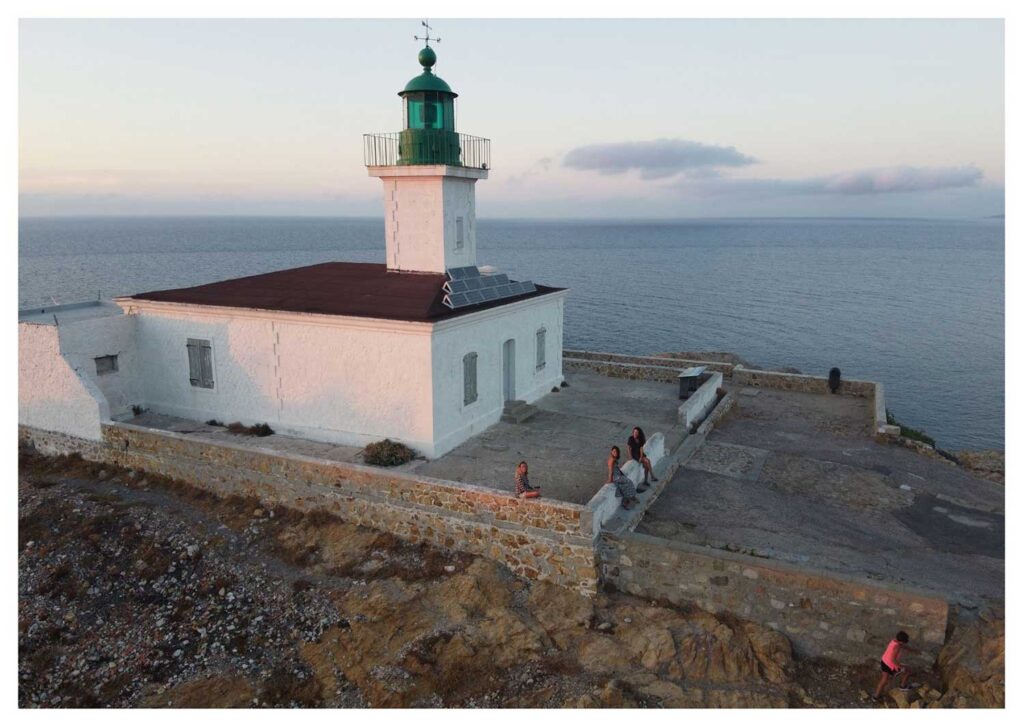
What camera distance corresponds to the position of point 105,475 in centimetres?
1520

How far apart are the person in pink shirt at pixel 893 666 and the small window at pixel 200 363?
1478 cm

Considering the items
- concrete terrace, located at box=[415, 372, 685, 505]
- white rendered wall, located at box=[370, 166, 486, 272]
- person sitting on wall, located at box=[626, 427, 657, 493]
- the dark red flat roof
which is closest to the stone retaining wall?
concrete terrace, located at box=[415, 372, 685, 505]

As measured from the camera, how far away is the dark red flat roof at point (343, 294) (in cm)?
1459

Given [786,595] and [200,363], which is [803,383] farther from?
[200,363]

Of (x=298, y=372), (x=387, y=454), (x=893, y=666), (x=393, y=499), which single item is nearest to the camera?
(x=893, y=666)

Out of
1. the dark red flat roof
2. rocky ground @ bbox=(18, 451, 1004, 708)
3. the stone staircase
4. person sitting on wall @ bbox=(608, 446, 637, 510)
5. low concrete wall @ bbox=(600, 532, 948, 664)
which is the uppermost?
the dark red flat roof

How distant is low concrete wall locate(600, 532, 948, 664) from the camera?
926 cm

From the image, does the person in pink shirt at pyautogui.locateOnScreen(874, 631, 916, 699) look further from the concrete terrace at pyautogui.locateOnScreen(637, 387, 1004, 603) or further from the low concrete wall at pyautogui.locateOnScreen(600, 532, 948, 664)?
the concrete terrace at pyautogui.locateOnScreen(637, 387, 1004, 603)

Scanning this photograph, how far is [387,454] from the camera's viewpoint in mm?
13656

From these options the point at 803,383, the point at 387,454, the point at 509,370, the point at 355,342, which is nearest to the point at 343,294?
the point at 355,342

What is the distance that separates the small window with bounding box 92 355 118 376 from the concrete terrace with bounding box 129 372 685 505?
1361 millimetres

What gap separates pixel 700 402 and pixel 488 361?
5599 mm

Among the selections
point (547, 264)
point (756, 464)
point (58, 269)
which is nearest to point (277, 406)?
point (756, 464)

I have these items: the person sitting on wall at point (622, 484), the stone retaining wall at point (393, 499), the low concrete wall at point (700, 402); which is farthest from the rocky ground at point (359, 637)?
the low concrete wall at point (700, 402)
